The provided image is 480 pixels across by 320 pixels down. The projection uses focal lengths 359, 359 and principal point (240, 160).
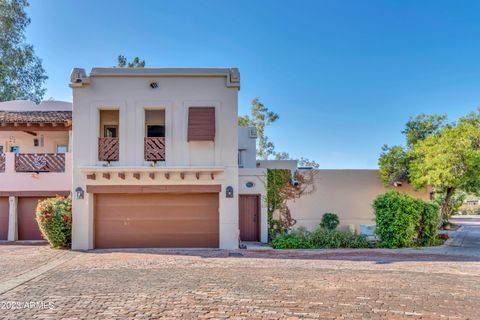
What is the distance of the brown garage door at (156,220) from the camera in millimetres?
14805

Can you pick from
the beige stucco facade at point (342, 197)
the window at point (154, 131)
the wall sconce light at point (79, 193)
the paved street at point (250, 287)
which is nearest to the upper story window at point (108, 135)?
the window at point (154, 131)

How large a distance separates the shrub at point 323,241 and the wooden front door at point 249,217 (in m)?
2.01

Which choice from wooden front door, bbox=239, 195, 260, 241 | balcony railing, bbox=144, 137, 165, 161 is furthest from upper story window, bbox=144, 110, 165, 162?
wooden front door, bbox=239, 195, 260, 241

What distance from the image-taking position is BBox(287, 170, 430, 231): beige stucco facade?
18.3 metres

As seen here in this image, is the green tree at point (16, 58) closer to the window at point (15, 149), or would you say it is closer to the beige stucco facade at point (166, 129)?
the window at point (15, 149)

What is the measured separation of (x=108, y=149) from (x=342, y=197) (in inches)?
461

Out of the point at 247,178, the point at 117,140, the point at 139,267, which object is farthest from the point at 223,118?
the point at 139,267

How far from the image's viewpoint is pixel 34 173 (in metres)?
16.5

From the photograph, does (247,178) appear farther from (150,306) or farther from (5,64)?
(5,64)

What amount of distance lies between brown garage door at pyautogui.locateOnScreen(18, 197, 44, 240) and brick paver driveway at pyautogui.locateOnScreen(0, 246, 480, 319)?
246 inches

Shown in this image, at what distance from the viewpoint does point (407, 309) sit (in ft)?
21.8

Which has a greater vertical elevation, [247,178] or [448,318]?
[247,178]

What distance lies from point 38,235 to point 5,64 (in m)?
16.7

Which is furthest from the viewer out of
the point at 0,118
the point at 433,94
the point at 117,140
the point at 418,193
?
the point at 433,94
